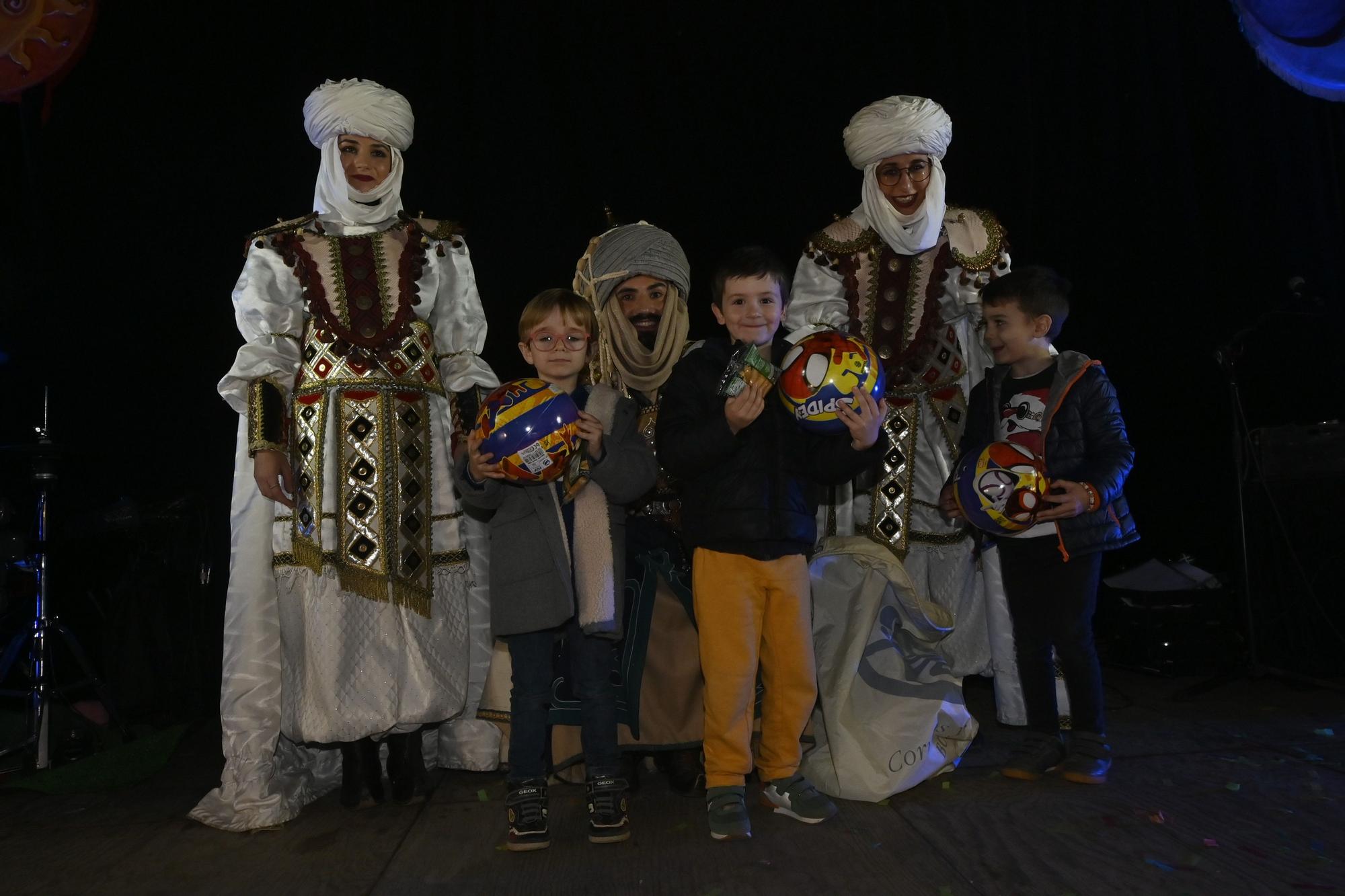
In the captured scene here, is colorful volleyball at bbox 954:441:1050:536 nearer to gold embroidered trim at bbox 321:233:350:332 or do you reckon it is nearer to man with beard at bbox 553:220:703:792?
man with beard at bbox 553:220:703:792

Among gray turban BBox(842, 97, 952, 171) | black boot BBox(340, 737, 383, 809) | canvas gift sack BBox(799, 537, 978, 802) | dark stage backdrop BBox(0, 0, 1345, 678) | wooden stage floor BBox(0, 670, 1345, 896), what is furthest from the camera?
dark stage backdrop BBox(0, 0, 1345, 678)

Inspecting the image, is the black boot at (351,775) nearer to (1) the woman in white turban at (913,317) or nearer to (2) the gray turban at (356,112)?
(1) the woman in white turban at (913,317)

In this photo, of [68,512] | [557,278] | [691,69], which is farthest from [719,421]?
[68,512]

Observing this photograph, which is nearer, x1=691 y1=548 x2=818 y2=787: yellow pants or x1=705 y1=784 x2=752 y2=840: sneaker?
x1=705 y1=784 x2=752 y2=840: sneaker

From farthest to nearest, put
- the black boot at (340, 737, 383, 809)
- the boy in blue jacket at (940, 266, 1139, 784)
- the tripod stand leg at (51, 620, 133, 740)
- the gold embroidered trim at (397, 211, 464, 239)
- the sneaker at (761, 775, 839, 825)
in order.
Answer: the tripod stand leg at (51, 620, 133, 740)
the gold embroidered trim at (397, 211, 464, 239)
the black boot at (340, 737, 383, 809)
the boy in blue jacket at (940, 266, 1139, 784)
the sneaker at (761, 775, 839, 825)

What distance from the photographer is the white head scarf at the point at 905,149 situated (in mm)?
3299

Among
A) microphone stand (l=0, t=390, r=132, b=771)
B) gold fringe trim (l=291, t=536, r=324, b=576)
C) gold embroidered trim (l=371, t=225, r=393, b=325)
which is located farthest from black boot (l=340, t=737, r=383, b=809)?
microphone stand (l=0, t=390, r=132, b=771)

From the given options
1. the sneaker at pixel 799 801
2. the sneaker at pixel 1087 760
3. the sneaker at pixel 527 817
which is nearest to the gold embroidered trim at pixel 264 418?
the sneaker at pixel 527 817

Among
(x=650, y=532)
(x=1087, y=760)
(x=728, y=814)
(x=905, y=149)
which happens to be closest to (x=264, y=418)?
(x=650, y=532)

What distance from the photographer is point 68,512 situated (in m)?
4.41

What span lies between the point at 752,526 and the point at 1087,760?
1122mm

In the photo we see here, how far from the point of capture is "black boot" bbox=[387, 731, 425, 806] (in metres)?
2.92

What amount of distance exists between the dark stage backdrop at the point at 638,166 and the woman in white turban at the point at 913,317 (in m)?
1.22

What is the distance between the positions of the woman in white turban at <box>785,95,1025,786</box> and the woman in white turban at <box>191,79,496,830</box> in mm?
1225
